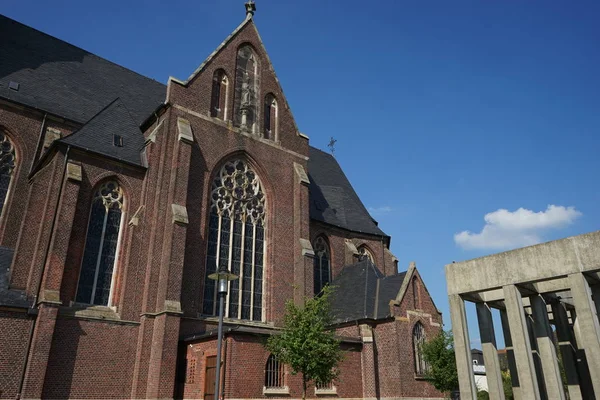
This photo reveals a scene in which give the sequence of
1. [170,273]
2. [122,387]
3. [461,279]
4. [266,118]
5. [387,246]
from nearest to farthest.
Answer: [461,279]
[122,387]
[170,273]
[266,118]
[387,246]

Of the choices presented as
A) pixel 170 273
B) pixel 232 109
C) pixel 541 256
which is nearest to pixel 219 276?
pixel 170 273

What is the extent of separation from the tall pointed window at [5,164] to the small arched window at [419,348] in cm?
1852

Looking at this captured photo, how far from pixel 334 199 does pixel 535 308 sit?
20.9 metres

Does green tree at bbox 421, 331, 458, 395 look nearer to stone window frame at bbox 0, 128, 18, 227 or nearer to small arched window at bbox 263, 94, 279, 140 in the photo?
small arched window at bbox 263, 94, 279, 140

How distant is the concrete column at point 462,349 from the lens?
1247cm

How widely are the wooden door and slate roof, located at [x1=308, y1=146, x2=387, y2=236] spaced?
12.7m

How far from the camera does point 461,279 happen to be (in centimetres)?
1342

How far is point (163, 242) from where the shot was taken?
1928 cm

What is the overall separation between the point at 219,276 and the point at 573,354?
10.8 metres

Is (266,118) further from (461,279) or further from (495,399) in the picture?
(495,399)

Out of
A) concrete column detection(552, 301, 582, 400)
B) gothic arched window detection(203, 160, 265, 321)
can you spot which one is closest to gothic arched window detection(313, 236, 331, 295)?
gothic arched window detection(203, 160, 265, 321)

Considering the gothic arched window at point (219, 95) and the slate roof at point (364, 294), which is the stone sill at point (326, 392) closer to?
the slate roof at point (364, 294)

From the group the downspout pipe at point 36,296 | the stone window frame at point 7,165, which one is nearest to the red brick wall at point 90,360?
the downspout pipe at point 36,296

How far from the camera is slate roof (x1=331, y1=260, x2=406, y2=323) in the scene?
22.9 meters
